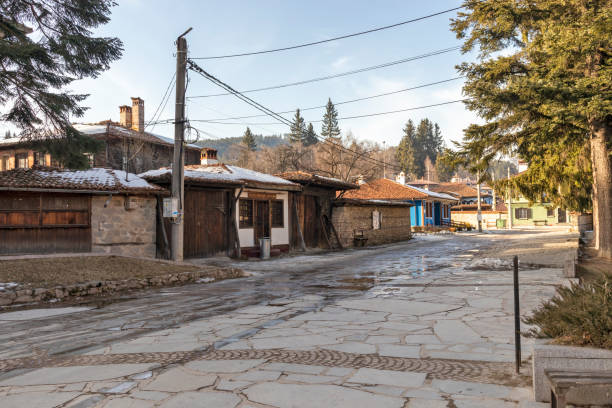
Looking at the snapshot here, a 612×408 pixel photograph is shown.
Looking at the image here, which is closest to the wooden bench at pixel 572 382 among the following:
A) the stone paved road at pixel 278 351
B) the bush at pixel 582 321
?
the bush at pixel 582 321

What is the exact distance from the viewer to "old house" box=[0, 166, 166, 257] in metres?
12.8

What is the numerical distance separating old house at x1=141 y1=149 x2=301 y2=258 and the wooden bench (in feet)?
43.8

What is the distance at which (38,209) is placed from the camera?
13.1 m

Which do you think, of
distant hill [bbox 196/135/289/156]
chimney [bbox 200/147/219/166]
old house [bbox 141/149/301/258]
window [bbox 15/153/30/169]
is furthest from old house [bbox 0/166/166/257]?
distant hill [bbox 196/135/289/156]

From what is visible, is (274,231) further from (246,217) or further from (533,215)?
(533,215)

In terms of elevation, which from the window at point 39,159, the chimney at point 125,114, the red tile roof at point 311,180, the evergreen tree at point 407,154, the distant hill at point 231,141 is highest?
the distant hill at point 231,141

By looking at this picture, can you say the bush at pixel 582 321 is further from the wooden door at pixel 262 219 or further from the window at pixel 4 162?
the window at pixel 4 162

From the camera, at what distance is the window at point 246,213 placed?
17.7 meters

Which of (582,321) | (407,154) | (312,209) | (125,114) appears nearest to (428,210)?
(312,209)

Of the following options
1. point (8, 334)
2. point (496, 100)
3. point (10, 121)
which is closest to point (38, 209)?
point (10, 121)

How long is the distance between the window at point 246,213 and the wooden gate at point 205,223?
751mm

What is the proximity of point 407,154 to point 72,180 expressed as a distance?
86.4m

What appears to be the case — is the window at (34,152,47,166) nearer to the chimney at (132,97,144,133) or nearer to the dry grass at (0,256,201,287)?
the chimney at (132,97,144,133)

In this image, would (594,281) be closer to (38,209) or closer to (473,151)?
(473,151)
